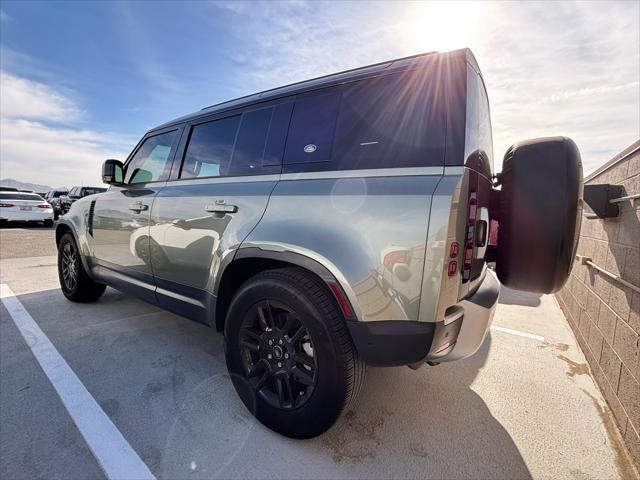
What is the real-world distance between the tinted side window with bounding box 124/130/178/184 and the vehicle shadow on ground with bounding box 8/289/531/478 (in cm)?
155

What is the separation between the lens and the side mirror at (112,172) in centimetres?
338

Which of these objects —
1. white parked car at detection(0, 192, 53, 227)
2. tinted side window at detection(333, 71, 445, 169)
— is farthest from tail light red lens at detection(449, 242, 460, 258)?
white parked car at detection(0, 192, 53, 227)

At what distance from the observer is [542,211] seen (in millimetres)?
1606

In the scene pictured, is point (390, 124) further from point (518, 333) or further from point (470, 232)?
point (518, 333)

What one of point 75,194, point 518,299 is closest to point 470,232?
point 518,299

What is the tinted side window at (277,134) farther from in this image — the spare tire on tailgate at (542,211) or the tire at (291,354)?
the spare tire on tailgate at (542,211)

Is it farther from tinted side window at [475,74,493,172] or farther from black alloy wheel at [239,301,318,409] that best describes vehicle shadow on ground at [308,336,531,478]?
tinted side window at [475,74,493,172]

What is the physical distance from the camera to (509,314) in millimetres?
4352

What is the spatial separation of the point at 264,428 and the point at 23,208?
16.5 metres

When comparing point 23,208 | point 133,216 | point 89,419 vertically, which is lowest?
point 89,419

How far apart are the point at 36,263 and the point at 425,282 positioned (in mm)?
8024

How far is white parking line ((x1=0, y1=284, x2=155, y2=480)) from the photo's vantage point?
1.69 metres

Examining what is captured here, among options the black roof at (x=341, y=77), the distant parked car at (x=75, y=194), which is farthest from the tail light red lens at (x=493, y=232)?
the distant parked car at (x=75, y=194)

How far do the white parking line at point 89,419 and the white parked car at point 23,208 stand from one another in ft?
45.4
